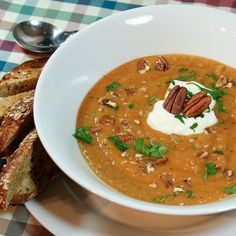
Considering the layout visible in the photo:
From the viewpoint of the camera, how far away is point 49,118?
2162mm

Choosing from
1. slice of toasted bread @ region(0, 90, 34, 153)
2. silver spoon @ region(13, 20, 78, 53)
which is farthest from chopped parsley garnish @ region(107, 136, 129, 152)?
silver spoon @ region(13, 20, 78, 53)

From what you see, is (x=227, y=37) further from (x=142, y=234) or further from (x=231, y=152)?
(x=142, y=234)

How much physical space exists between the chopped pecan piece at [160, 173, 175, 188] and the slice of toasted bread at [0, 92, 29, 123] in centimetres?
80

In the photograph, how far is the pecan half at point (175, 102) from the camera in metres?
2.30

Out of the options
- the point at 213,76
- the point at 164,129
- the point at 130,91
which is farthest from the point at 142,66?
the point at 164,129

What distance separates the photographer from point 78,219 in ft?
6.68

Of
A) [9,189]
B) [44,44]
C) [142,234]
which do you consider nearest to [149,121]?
[142,234]

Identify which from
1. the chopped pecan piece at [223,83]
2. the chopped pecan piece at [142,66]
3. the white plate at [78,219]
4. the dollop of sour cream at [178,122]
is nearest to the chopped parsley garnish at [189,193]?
the white plate at [78,219]

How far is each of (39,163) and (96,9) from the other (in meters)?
1.42

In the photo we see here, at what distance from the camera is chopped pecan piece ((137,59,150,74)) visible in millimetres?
2562

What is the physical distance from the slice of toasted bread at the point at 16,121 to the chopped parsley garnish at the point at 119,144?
0.37 m

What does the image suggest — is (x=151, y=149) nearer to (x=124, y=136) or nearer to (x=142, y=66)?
(x=124, y=136)

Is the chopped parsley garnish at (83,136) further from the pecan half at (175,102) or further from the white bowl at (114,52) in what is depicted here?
the pecan half at (175,102)

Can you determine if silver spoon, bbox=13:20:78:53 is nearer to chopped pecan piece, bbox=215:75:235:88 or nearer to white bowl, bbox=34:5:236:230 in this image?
white bowl, bbox=34:5:236:230
